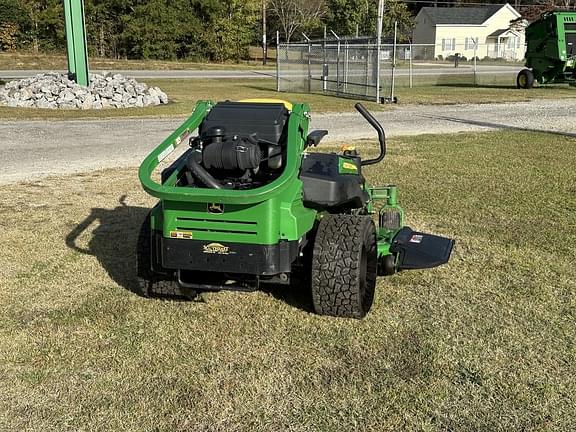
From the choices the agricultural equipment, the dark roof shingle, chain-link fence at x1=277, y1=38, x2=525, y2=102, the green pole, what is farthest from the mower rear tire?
the dark roof shingle

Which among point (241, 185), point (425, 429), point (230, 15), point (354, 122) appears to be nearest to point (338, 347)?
point (425, 429)

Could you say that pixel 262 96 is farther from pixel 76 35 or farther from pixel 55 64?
pixel 55 64

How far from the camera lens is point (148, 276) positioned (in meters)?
4.22

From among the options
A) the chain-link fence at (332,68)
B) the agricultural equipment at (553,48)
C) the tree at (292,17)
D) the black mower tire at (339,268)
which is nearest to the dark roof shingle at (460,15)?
the tree at (292,17)

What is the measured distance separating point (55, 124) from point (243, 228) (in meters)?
12.3

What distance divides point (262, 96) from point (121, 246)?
16.2 meters

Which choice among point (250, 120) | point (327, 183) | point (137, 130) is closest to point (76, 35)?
point (137, 130)

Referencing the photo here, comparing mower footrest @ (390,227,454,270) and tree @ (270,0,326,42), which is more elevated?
tree @ (270,0,326,42)

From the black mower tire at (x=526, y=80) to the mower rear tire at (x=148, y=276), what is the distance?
80.8 ft

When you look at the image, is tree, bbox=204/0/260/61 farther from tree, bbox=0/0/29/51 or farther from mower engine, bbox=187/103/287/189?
mower engine, bbox=187/103/287/189

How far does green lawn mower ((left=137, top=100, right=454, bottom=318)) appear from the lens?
3512mm

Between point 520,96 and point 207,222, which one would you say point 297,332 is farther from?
point 520,96

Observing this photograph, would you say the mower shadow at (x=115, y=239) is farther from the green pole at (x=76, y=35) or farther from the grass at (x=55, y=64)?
the grass at (x=55, y=64)

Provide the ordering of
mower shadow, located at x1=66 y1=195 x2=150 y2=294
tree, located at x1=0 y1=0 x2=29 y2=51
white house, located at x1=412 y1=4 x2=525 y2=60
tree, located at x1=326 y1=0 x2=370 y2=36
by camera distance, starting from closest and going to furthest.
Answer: mower shadow, located at x1=66 y1=195 x2=150 y2=294
tree, located at x1=0 y1=0 x2=29 y2=51
tree, located at x1=326 y1=0 x2=370 y2=36
white house, located at x1=412 y1=4 x2=525 y2=60
